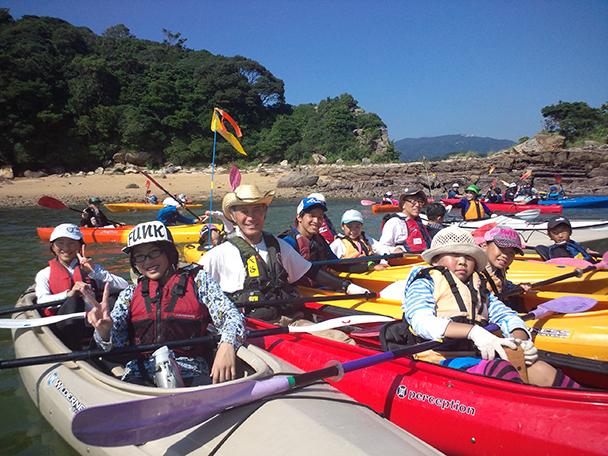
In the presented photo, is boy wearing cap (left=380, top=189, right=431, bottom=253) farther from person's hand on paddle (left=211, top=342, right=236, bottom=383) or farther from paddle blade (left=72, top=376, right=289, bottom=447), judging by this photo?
paddle blade (left=72, top=376, right=289, bottom=447)

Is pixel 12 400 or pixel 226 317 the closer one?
pixel 226 317

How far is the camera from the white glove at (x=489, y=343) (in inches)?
94.0

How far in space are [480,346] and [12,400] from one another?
393cm

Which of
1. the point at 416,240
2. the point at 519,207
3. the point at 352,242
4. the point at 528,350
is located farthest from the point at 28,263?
the point at 519,207

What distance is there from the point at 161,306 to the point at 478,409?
6.45 feet

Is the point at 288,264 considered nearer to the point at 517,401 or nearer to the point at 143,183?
the point at 517,401

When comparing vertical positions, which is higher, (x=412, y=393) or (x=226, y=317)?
(x=226, y=317)

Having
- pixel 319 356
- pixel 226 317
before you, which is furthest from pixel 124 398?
pixel 319 356

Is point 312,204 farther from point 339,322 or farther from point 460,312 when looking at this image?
point 460,312

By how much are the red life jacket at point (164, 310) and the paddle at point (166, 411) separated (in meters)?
0.67

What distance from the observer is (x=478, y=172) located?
30891mm

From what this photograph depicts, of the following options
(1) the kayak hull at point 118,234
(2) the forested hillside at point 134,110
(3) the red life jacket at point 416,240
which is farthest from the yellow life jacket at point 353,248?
(2) the forested hillside at point 134,110

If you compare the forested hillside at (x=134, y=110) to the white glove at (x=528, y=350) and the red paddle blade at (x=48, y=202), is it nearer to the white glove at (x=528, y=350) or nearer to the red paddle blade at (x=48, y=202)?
the red paddle blade at (x=48, y=202)

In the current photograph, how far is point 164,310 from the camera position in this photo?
9.01ft
